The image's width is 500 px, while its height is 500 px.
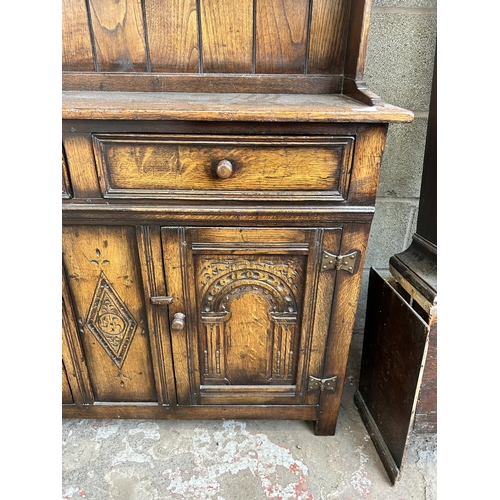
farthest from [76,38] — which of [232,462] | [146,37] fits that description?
[232,462]

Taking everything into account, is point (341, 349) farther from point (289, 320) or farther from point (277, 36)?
point (277, 36)

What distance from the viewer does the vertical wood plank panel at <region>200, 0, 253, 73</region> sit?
3.61 feet

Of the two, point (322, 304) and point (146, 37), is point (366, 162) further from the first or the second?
point (146, 37)

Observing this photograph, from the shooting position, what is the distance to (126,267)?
106 centimetres

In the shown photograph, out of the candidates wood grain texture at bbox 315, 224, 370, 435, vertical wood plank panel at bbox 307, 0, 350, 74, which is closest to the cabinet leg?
wood grain texture at bbox 315, 224, 370, 435

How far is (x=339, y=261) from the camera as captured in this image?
1.04 m

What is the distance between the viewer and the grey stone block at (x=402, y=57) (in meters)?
1.31

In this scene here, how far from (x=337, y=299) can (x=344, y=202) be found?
0.28 m

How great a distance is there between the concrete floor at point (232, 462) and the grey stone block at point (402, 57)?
1.17 meters

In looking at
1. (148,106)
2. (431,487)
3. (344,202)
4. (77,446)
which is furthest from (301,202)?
(77,446)

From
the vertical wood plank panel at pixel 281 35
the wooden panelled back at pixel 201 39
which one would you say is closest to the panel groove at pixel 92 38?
the wooden panelled back at pixel 201 39

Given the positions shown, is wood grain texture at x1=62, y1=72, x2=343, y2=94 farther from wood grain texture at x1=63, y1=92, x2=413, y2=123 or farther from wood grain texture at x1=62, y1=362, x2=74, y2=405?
wood grain texture at x1=62, y1=362, x2=74, y2=405

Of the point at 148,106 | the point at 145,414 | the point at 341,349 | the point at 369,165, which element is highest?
the point at 148,106

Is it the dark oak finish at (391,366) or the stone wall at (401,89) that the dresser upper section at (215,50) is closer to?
the stone wall at (401,89)
